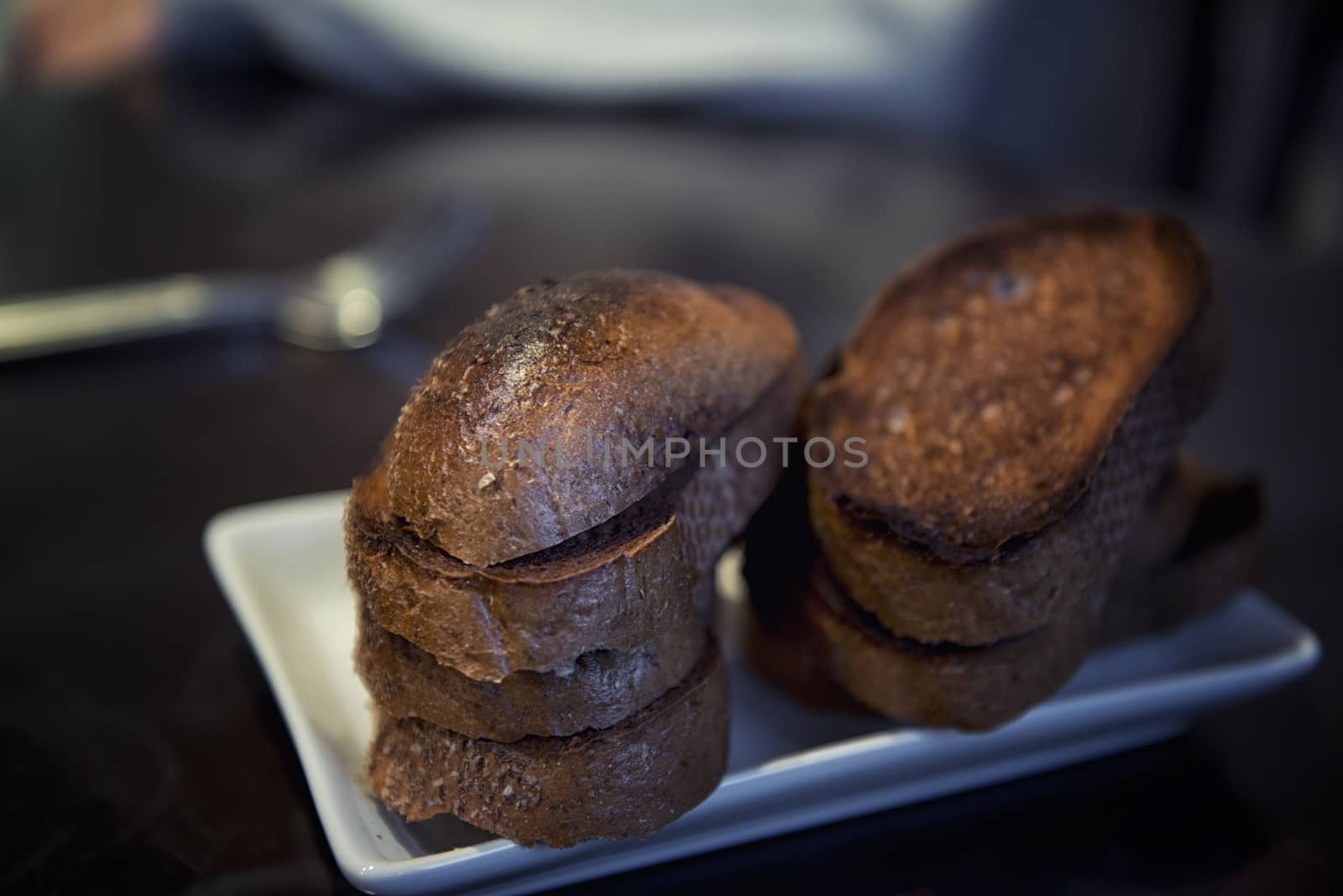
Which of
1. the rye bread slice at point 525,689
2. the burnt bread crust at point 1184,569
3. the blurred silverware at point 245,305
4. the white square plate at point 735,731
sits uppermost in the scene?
the burnt bread crust at point 1184,569

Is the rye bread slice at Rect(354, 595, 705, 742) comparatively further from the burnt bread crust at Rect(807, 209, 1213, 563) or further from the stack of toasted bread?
the burnt bread crust at Rect(807, 209, 1213, 563)

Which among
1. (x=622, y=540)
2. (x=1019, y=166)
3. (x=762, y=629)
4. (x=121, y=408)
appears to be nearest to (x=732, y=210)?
(x=1019, y=166)

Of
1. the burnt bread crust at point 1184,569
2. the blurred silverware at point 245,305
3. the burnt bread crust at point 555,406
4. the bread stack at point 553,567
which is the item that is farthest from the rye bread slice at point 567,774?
the blurred silverware at point 245,305

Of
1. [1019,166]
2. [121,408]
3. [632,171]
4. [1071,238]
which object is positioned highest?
[1071,238]

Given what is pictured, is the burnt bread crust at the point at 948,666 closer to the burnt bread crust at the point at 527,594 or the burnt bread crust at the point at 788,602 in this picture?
the burnt bread crust at the point at 788,602

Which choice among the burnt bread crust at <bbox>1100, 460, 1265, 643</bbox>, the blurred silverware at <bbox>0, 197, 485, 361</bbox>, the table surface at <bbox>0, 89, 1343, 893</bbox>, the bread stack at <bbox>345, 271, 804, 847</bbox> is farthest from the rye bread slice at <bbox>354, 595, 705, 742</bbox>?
the blurred silverware at <bbox>0, 197, 485, 361</bbox>

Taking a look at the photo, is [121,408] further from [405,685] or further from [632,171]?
[632,171]

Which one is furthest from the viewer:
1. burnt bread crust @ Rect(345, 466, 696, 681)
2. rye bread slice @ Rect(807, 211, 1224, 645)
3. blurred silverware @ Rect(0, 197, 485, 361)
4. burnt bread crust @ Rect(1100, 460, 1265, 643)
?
blurred silverware @ Rect(0, 197, 485, 361)
